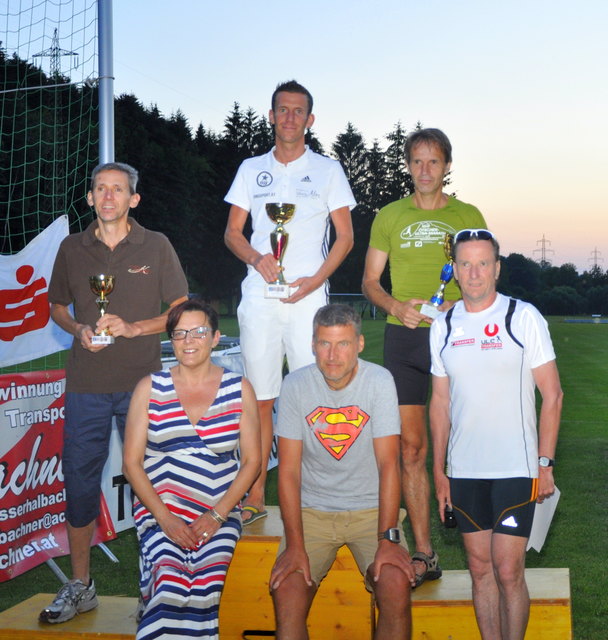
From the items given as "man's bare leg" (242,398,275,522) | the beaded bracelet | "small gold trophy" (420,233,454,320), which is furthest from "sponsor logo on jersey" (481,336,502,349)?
"man's bare leg" (242,398,275,522)

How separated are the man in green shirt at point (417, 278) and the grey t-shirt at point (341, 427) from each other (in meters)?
0.54

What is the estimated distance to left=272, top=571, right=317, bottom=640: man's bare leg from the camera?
11.2 ft

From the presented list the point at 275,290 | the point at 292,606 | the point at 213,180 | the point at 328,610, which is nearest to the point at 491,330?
the point at 275,290

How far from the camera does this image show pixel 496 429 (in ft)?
11.3

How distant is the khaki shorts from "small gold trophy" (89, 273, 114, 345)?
1220 mm

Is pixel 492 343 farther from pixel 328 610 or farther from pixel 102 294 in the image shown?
pixel 102 294

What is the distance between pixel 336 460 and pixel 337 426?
0.50ft

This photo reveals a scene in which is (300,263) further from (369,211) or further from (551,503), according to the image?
(369,211)

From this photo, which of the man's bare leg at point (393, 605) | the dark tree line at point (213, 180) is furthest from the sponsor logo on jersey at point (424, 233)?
the dark tree line at point (213, 180)

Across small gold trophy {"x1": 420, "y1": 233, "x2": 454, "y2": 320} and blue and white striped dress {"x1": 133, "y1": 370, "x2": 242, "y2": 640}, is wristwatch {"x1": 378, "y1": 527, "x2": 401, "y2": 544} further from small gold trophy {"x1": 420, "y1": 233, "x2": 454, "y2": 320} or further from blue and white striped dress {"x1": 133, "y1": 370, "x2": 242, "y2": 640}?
small gold trophy {"x1": 420, "y1": 233, "x2": 454, "y2": 320}

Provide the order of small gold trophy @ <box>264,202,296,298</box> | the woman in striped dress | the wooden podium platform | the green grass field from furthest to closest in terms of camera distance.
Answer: the green grass field < small gold trophy @ <box>264,202,296,298</box> < the wooden podium platform < the woman in striped dress

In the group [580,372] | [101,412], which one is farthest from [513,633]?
[580,372]

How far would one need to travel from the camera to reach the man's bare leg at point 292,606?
3.42m

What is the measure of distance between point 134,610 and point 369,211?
239ft
